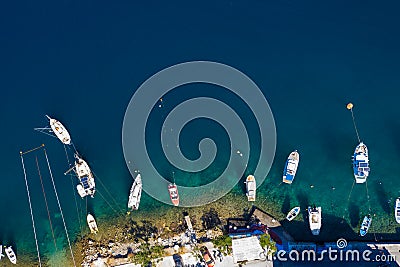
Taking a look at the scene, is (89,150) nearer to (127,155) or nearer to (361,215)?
(127,155)

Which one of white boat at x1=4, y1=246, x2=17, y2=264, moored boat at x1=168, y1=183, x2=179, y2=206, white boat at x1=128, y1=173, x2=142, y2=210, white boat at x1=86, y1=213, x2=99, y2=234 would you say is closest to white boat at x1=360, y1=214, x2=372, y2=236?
moored boat at x1=168, y1=183, x2=179, y2=206

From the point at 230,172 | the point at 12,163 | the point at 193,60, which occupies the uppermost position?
the point at 193,60

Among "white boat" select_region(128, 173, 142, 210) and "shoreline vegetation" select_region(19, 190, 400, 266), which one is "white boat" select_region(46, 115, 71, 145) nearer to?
"white boat" select_region(128, 173, 142, 210)

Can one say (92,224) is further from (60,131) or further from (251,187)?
(251,187)

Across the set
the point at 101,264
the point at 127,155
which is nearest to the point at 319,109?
the point at 127,155

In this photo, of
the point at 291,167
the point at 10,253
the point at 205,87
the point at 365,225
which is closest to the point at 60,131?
the point at 10,253

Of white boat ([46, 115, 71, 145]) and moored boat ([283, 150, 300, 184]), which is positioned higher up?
white boat ([46, 115, 71, 145])
